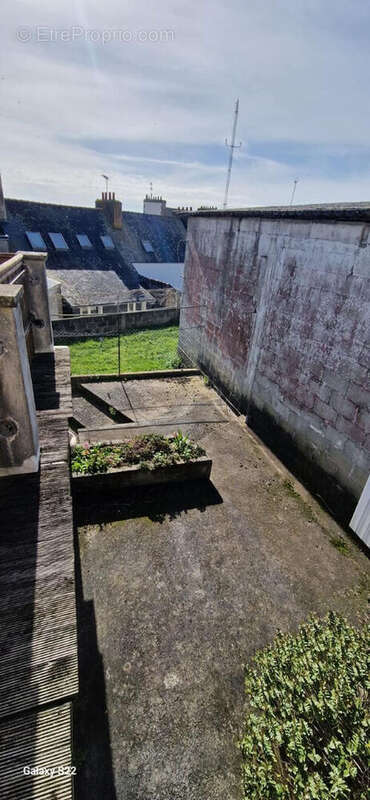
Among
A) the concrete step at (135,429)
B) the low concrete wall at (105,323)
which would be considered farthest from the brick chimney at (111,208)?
the concrete step at (135,429)

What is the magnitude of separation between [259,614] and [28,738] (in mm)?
3818

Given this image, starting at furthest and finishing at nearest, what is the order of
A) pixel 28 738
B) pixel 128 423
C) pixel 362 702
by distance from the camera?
pixel 128 423 → pixel 362 702 → pixel 28 738

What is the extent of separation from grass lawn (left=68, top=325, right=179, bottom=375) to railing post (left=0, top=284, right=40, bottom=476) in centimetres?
958

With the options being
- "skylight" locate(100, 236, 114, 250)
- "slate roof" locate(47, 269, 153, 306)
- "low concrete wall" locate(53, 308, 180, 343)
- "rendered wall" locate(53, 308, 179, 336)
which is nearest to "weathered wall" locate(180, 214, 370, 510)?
"low concrete wall" locate(53, 308, 180, 343)

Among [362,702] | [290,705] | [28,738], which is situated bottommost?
[290,705]

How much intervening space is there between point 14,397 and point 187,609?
12.3ft

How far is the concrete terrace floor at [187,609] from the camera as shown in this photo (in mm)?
3578

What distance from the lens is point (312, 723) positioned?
3014 millimetres

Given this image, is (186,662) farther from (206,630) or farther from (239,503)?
(239,503)

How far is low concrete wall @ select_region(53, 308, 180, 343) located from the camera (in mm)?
16859

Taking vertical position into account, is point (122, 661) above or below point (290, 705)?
below

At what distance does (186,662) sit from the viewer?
4.38 meters

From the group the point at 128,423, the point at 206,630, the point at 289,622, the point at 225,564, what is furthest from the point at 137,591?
the point at 128,423

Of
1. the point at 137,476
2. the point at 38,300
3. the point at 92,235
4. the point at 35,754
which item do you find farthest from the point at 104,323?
the point at 35,754
